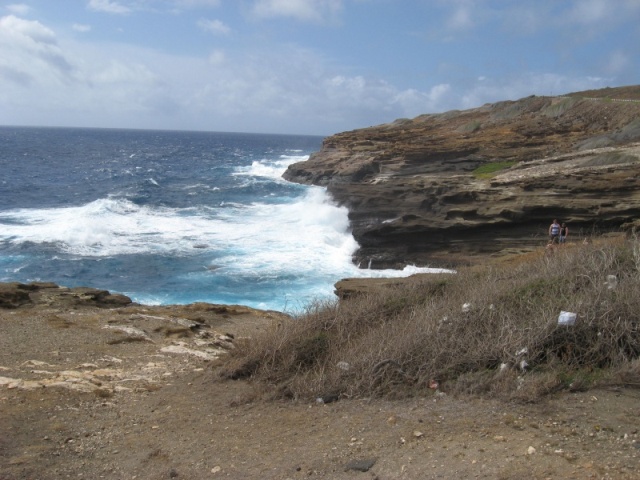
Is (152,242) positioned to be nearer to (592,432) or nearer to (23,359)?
(23,359)

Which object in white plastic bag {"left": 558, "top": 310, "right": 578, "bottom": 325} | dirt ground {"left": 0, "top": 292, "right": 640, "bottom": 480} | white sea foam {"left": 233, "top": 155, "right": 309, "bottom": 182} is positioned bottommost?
dirt ground {"left": 0, "top": 292, "right": 640, "bottom": 480}

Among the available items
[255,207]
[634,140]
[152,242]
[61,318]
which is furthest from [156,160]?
[61,318]

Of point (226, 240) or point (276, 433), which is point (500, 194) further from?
point (276, 433)

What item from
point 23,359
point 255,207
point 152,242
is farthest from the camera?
point 255,207

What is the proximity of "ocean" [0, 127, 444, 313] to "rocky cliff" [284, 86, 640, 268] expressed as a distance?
162 cm

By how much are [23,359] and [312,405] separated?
5.66m

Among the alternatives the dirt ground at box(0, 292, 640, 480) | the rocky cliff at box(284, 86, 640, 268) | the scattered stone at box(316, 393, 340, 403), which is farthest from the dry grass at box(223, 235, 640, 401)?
the rocky cliff at box(284, 86, 640, 268)

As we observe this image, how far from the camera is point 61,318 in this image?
41.7 feet

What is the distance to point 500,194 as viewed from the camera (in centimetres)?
2228

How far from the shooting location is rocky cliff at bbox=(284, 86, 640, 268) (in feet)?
66.5

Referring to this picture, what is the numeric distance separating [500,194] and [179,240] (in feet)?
51.6

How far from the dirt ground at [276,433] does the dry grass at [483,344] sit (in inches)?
10.5

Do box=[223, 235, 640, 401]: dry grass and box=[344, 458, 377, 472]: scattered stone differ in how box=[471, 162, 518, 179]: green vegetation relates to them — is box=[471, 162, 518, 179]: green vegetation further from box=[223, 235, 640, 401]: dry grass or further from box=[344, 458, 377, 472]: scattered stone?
box=[344, 458, 377, 472]: scattered stone

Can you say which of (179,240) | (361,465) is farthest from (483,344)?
(179,240)
